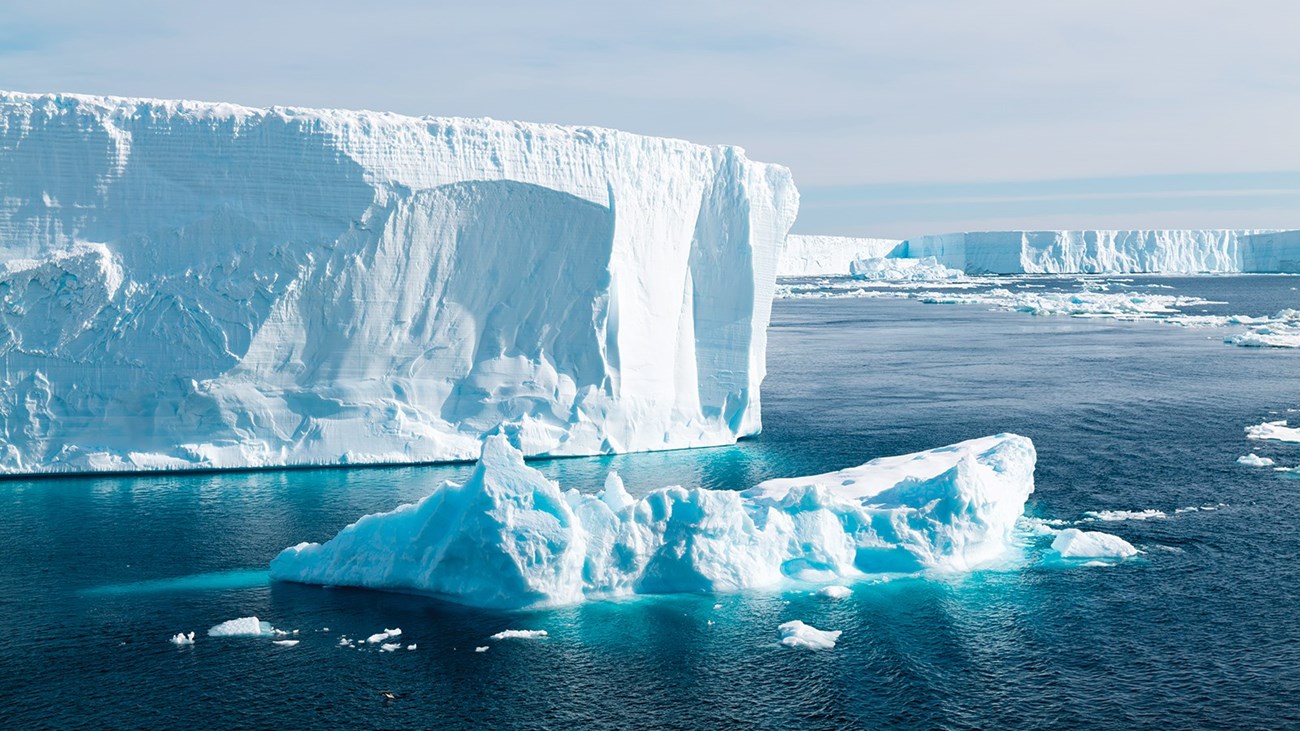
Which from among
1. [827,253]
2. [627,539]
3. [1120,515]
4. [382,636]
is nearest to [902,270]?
[827,253]

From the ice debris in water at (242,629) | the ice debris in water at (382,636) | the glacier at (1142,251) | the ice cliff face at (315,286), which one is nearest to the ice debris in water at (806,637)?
the ice debris in water at (382,636)

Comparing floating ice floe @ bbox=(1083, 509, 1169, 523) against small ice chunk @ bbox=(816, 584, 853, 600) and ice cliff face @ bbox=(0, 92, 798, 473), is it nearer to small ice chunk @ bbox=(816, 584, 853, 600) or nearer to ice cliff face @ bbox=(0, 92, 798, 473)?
small ice chunk @ bbox=(816, 584, 853, 600)

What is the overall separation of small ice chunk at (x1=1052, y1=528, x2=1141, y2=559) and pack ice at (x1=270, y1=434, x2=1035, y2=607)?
0.74 metres

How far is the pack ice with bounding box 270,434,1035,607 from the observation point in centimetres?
1274

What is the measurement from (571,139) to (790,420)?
748 cm

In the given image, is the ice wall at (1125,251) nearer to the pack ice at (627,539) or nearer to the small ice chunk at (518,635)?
the pack ice at (627,539)

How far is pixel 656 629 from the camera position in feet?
39.0

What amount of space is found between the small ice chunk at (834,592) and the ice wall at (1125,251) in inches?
3043

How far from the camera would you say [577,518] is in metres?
13.0

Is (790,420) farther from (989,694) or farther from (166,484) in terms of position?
(989,694)

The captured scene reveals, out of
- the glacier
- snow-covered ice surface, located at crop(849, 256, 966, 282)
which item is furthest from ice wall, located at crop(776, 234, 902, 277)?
the glacier

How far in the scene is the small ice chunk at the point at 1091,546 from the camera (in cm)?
1410

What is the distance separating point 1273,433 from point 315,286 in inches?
658

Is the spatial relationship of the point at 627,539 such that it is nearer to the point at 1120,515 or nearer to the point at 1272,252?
the point at 1120,515
